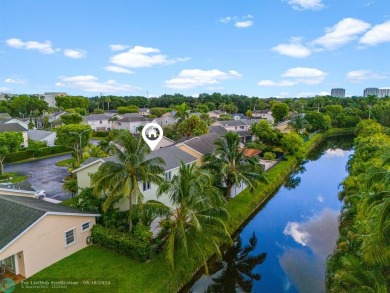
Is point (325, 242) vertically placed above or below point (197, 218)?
below

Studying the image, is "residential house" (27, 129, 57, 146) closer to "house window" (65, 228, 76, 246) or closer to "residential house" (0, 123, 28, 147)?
"residential house" (0, 123, 28, 147)

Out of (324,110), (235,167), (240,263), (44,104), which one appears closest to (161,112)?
(44,104)

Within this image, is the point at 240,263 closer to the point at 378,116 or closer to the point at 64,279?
the point at 64,279

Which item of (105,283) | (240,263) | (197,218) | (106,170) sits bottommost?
(240,263)

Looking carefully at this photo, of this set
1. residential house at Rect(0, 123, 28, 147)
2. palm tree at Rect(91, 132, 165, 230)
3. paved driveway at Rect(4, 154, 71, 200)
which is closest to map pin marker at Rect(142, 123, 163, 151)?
palm tree at Rect(91, 132, 165, 230)

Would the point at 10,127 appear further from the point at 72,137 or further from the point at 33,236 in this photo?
the point at 33,236

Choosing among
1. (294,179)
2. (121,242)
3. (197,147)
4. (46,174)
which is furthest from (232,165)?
(46,174)
